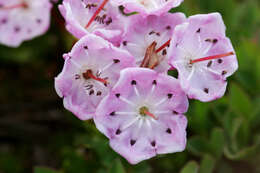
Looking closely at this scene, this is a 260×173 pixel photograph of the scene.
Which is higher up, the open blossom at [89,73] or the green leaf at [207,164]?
the open blossom at [89,73]

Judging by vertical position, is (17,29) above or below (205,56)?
below

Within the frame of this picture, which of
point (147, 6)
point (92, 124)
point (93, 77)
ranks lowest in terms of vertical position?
point (92, 124)

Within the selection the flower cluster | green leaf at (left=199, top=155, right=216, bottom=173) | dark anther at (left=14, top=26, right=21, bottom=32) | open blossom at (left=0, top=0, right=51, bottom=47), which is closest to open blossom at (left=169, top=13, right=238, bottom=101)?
the flower cluster

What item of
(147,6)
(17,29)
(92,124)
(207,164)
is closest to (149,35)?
(147,6)

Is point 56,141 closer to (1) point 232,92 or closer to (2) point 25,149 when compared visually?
(2) point 25,149

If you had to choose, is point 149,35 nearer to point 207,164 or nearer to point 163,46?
point 163,46

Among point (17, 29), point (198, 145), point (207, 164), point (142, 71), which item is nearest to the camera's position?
point (142, 71)

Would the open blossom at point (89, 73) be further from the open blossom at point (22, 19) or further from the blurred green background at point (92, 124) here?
the open blossom at point (22, 19)

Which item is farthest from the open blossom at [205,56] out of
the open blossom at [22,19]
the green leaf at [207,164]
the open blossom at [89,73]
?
the open blossom at [22,19]
